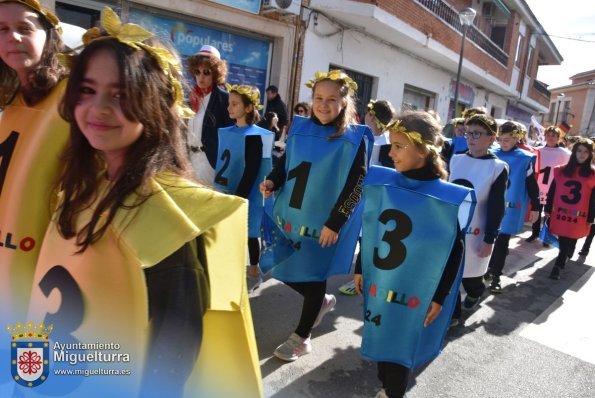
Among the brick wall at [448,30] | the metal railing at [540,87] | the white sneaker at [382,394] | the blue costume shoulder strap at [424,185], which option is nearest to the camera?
the blue costume shoulder strap at [424,185]

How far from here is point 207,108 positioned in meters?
3.95

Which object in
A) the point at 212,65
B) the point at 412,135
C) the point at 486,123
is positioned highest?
the point at 212,65

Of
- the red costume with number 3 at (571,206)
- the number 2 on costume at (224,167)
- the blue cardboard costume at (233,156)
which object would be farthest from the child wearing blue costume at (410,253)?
A: the red costume with number 3 at (571,206)

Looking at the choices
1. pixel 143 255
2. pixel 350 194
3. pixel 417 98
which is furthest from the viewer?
pixel 417 98

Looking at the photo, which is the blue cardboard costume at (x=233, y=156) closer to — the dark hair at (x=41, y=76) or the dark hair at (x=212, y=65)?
the dark hair at (x=212, y=65)

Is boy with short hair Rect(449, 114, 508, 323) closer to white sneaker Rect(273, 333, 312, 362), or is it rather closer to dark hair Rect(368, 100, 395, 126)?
dark hair Rect(368, 100, 395, 126)

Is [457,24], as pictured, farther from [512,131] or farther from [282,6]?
[512,131]

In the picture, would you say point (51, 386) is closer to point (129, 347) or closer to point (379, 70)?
point (129, 347)

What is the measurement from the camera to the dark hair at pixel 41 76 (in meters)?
2.04

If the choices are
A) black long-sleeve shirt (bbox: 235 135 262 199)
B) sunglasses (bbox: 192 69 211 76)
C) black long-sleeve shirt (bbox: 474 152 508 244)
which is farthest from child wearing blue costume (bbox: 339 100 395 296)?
sunglasses (bbox: 192 69 211 76)

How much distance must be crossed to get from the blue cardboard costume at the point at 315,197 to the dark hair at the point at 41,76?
63.4 inches

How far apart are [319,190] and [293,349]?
1.15 meters

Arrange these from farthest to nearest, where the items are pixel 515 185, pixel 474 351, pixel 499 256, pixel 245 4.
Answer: pixel 245 4 < pixel 515 185 < pixel 499 256 < pixel 474 351

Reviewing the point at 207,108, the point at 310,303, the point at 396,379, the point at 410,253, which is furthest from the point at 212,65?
the point at 396,379
